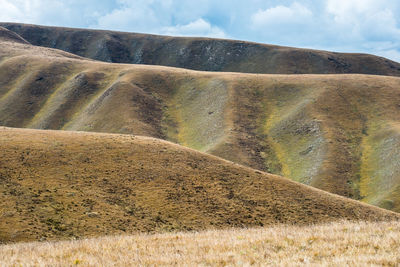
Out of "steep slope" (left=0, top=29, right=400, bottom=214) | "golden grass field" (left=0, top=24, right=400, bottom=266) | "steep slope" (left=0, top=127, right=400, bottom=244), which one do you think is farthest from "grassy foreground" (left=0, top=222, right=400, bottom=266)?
"steep slope" (left=0, top=29, right=400, bottom=214)

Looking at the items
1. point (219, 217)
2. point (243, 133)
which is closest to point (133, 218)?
point (219, 217)

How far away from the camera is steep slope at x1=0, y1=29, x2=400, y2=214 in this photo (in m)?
91.2

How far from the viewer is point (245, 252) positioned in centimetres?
1216

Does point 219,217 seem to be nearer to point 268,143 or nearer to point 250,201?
point 250,201

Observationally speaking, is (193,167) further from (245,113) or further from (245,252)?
(245,113)

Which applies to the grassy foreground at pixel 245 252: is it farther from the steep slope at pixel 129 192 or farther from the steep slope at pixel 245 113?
the steep slope at pixel 245 113

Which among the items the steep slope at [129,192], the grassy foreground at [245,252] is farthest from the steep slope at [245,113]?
the grassy foreground at [245,252]

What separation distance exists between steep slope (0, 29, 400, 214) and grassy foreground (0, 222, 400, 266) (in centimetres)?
7064

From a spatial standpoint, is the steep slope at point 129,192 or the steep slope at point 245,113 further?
the steep slope at point 245,113

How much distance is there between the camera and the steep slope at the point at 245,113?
299 feet

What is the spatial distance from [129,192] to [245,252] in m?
28.0

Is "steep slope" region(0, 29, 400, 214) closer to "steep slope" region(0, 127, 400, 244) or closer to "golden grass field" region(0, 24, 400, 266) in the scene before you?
"golden grass field" region(0, 24, 400, 266)

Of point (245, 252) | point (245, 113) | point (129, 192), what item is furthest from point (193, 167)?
point (245, 113)

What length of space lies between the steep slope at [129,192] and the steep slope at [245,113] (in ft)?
139
